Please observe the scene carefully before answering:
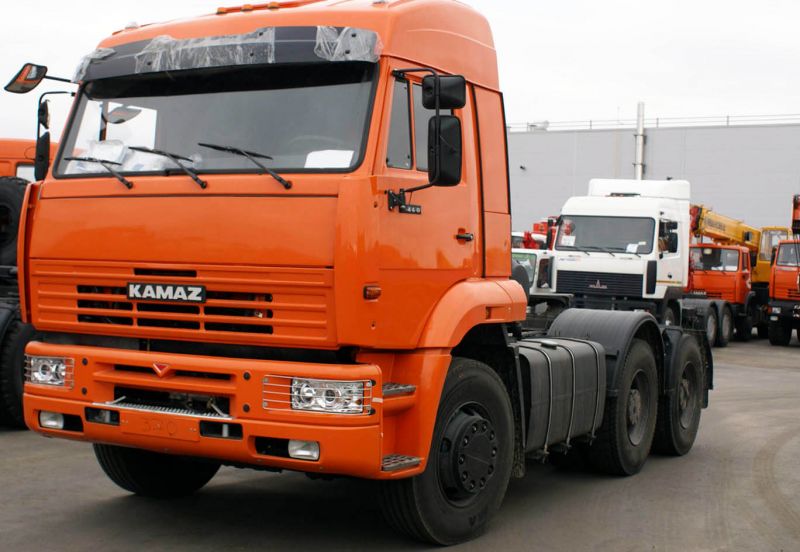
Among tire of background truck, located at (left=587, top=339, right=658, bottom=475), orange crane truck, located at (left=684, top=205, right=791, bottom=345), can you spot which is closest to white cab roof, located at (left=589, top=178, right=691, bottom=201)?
orange crane truck, located at (left=684, top=205, right=791, bottom=345)

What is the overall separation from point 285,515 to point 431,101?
3.03 meters

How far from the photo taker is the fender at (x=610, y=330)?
8.89 meters

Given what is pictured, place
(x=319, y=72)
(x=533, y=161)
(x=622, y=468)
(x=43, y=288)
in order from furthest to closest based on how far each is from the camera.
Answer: (x=533, y=161) < (x=622, y=468) < (x=43, y=288) < (x=319, y=72)

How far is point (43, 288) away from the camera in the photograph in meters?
6.55

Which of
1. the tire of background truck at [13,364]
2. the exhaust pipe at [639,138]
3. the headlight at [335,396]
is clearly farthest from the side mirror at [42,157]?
the exhaust pipe at [639,138]

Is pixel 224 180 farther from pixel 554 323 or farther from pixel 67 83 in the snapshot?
pixel 554 323

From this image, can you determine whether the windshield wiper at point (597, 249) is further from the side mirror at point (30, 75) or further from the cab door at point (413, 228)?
the side mirror at point (30, 75)

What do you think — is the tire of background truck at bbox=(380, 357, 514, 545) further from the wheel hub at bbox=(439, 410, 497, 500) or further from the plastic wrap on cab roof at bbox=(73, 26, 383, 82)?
the plastic wrap on cab roof at bbox=(73, 26, 383, 82)

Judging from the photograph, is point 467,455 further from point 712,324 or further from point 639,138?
point 639,138

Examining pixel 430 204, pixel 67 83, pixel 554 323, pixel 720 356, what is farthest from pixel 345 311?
pixel 720 356

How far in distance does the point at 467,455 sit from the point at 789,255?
73.1ft

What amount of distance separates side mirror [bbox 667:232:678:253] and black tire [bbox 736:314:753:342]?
6.80 meters

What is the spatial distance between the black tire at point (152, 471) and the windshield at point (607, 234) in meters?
15.1

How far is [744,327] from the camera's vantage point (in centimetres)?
2823
